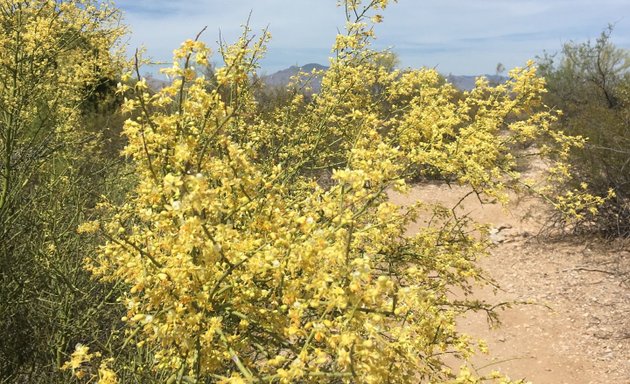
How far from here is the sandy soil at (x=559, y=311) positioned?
7008mm

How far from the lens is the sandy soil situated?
701 centimetres

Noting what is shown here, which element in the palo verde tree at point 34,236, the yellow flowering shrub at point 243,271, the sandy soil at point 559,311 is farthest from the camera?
the sandy soil at point 559,311

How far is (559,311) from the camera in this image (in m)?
8.37

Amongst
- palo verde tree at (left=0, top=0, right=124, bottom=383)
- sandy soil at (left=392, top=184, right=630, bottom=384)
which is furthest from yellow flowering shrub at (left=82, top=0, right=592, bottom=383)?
sandy soil at (left=392, top=184, right=630, bottom=384)

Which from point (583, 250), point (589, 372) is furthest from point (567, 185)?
point (589, 372)

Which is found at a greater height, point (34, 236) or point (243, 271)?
point (243, 271)

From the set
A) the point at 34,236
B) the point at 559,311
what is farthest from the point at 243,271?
the point at 559,311

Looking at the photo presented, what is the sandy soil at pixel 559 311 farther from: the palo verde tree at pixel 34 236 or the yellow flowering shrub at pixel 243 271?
the palo verde tree at pixel 34 236

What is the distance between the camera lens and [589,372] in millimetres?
6883

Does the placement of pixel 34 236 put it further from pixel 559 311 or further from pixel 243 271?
pixel 559 311

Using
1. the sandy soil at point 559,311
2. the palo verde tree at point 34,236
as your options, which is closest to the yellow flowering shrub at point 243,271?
the palo verde tree at point 34,236

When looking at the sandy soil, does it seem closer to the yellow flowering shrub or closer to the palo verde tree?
the yellow flowering shrub

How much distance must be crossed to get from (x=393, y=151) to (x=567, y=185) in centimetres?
1111

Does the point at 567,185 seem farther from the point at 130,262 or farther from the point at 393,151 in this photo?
the point at 130,262
